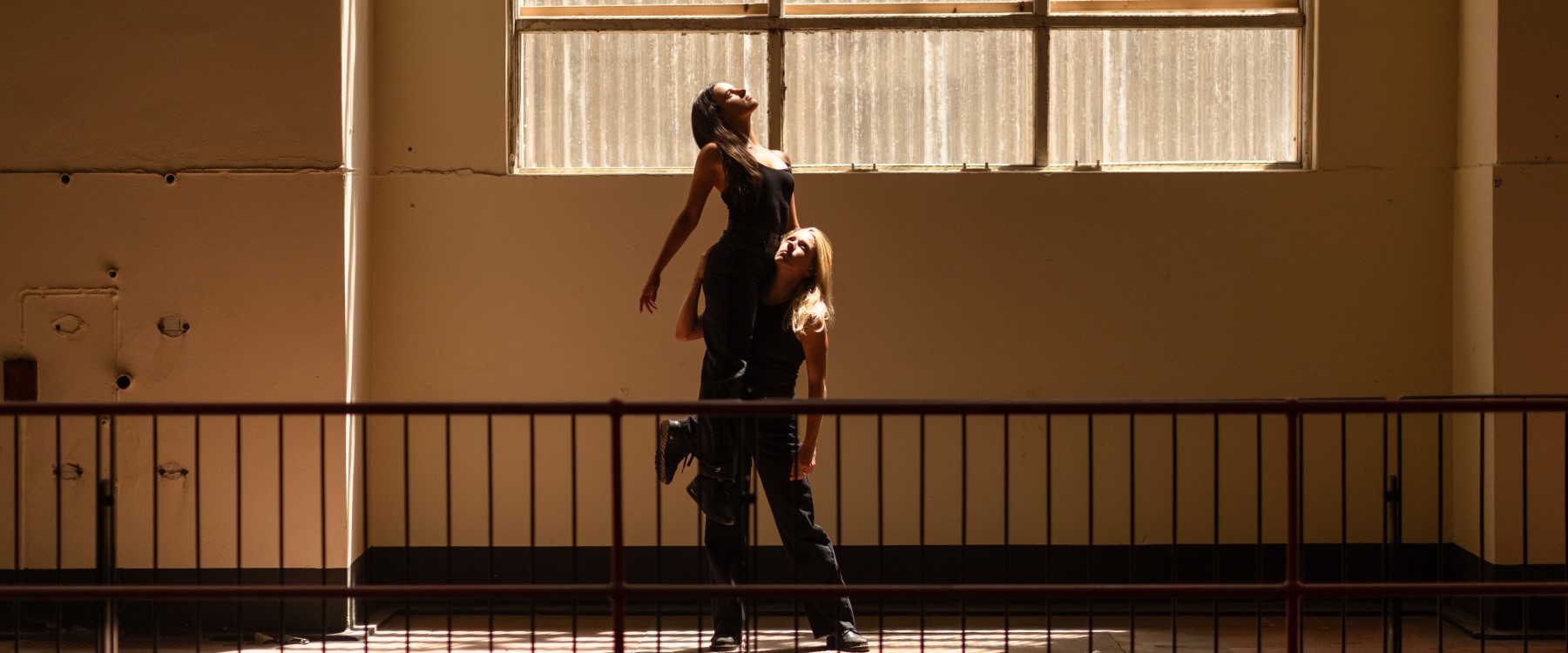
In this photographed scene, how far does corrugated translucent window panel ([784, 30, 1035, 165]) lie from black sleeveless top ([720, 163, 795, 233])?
1563 mm

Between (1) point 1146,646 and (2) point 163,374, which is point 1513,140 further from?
(2) point 163,374

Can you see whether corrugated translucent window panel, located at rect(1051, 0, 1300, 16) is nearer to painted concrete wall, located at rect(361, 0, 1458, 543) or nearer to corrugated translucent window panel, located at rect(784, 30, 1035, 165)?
corrugated translucent window panel, located at rect(784, 30, 1035, 165)

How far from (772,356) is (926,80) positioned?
234cm

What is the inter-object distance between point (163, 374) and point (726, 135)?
3.29 metres

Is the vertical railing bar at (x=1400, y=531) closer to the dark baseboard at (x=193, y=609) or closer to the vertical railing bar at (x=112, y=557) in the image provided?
the dark baseboard at (x=193, y=609)

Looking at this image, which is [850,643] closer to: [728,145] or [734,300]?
[734,300]

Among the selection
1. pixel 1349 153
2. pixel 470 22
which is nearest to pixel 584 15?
pixel 470 22

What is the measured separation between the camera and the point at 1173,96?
324 inches

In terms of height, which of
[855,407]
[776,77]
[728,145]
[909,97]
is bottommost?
[855,407]

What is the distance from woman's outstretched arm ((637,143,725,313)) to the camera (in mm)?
6742

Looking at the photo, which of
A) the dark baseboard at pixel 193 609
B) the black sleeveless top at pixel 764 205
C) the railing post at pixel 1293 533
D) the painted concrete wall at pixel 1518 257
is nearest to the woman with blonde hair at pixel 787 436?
the black sleeveless top at pixel 764 205

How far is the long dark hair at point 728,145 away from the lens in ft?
21.8

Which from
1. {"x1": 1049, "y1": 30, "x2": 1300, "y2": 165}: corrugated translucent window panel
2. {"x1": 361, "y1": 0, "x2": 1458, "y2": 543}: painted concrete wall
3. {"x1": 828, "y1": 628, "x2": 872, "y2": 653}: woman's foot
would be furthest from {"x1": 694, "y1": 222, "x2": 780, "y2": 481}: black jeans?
{"x1": 1049, "y1": 30, "x2": 1300, "y2": 165}: corrugated translucent window panel

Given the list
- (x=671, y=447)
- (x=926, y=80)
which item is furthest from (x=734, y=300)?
(x=926, y=80)
